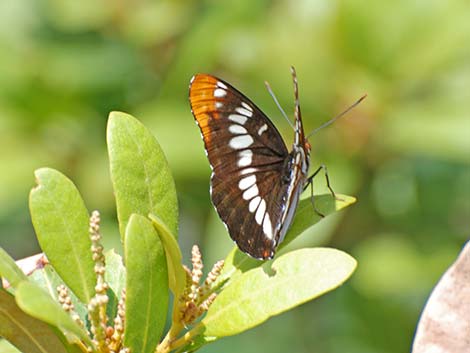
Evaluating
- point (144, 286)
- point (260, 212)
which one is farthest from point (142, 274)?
point (260, 212)

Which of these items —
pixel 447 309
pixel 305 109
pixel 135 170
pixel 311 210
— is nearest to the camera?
pixel 447 309

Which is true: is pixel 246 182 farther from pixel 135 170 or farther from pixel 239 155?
pixel 135 170

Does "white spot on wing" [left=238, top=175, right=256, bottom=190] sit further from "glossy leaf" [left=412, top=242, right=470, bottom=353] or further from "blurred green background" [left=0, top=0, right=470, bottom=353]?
"blurred green background" [left=0, top=0, right=470, bottom=353]

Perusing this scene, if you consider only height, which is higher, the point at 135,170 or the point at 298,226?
the point at 135,170

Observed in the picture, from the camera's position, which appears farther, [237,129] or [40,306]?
[237,129]

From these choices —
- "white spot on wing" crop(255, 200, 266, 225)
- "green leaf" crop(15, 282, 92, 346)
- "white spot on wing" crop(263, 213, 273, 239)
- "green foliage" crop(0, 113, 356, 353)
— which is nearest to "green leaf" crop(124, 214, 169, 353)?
"green foliage" crop(0, 113, 356, 353)

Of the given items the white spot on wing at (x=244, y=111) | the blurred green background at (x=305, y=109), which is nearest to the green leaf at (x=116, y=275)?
the white spot on wing at (x=244, y=111)
